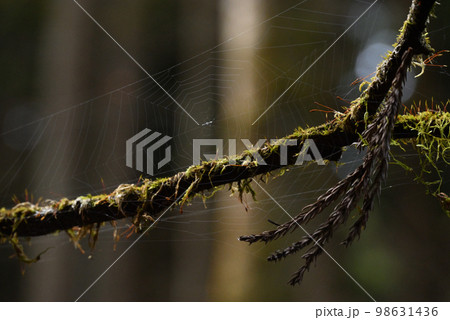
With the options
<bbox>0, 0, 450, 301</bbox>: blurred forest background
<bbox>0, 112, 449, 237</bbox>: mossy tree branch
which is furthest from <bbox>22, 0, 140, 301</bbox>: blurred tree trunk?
<bbox>0, 112, 449, 237</bbox>: mossy tree branch

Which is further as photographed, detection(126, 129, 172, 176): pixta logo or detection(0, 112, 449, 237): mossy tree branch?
detection(126, 129, 172, 176): pixta logo

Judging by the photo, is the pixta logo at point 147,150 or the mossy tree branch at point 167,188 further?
the pixta logo at point 147,150

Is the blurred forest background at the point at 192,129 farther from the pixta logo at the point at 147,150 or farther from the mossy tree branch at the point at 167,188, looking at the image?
the mossy tree branch at the point at 167,188

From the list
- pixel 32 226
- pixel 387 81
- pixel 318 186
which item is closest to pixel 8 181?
pixel 32 226

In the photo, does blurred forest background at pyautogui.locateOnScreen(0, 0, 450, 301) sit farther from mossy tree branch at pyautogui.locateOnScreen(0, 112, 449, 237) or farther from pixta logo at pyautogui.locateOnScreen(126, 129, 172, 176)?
mossy tree branch at pyautogui.locateOnScreen(0, 112, 449, 237)

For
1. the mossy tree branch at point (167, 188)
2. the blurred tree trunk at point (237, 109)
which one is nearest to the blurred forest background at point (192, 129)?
the blurred tree trunk at point (237, 109)
